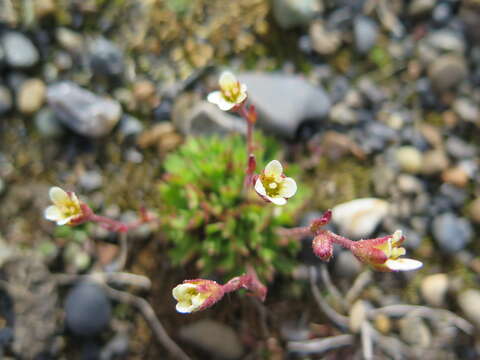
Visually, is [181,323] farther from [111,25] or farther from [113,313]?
[111,25]

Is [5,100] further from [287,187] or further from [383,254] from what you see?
[383,254]

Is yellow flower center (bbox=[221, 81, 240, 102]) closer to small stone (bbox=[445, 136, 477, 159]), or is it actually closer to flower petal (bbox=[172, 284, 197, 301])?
flower petal (bbox=[172, 284, 197, 301])

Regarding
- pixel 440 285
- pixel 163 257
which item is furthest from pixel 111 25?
pixel 440 285

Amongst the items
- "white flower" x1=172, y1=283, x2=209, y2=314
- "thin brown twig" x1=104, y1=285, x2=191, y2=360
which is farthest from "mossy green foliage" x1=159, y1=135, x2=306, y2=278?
"white flower" x1=172, y1=283, x2=209, y2=314

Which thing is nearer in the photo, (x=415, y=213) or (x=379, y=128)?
(x=415, y=213)

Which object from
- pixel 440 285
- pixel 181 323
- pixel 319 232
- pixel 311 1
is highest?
pixel 311 1

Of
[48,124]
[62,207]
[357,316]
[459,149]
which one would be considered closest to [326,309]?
[357,316]

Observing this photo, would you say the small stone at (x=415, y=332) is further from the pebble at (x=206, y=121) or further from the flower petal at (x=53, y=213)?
the flower petal at (x=53, y=213)

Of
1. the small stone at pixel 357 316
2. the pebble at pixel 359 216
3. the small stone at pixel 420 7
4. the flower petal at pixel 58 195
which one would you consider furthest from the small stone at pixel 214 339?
the small stone at pixel 420 7
